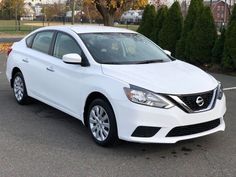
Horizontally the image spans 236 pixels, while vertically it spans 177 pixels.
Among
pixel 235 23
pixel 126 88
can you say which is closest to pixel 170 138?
pixel 126 88

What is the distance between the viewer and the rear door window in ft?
23.7

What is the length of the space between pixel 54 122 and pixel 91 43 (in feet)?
4.78

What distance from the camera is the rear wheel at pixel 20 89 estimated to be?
7.92 metres

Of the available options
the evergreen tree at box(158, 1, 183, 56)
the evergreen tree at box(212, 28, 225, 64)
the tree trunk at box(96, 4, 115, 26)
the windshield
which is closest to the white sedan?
the windshield

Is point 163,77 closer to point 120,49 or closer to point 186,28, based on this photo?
point 120,49

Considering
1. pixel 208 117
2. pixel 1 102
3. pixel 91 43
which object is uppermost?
pixel 91 43

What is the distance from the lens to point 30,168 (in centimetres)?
493

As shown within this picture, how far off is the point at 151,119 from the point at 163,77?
69 centimetres

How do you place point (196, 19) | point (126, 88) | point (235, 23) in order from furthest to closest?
point (196, 19), point (235, 23), point (126, 88)

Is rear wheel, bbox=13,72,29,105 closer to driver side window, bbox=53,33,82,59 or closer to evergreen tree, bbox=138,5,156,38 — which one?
driver side window, bbox=53,33,82,59

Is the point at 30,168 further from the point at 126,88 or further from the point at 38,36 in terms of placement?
the point at 38,36

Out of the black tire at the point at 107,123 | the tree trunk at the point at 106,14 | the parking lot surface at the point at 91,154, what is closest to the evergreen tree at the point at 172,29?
the tree trunk at the point at 106,14

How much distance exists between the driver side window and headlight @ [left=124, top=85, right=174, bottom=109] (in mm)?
1407

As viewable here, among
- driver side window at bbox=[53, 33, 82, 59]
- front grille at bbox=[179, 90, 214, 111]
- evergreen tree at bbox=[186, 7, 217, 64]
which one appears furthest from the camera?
evergreen tree at bbox=[186, 7, 217, 64]
